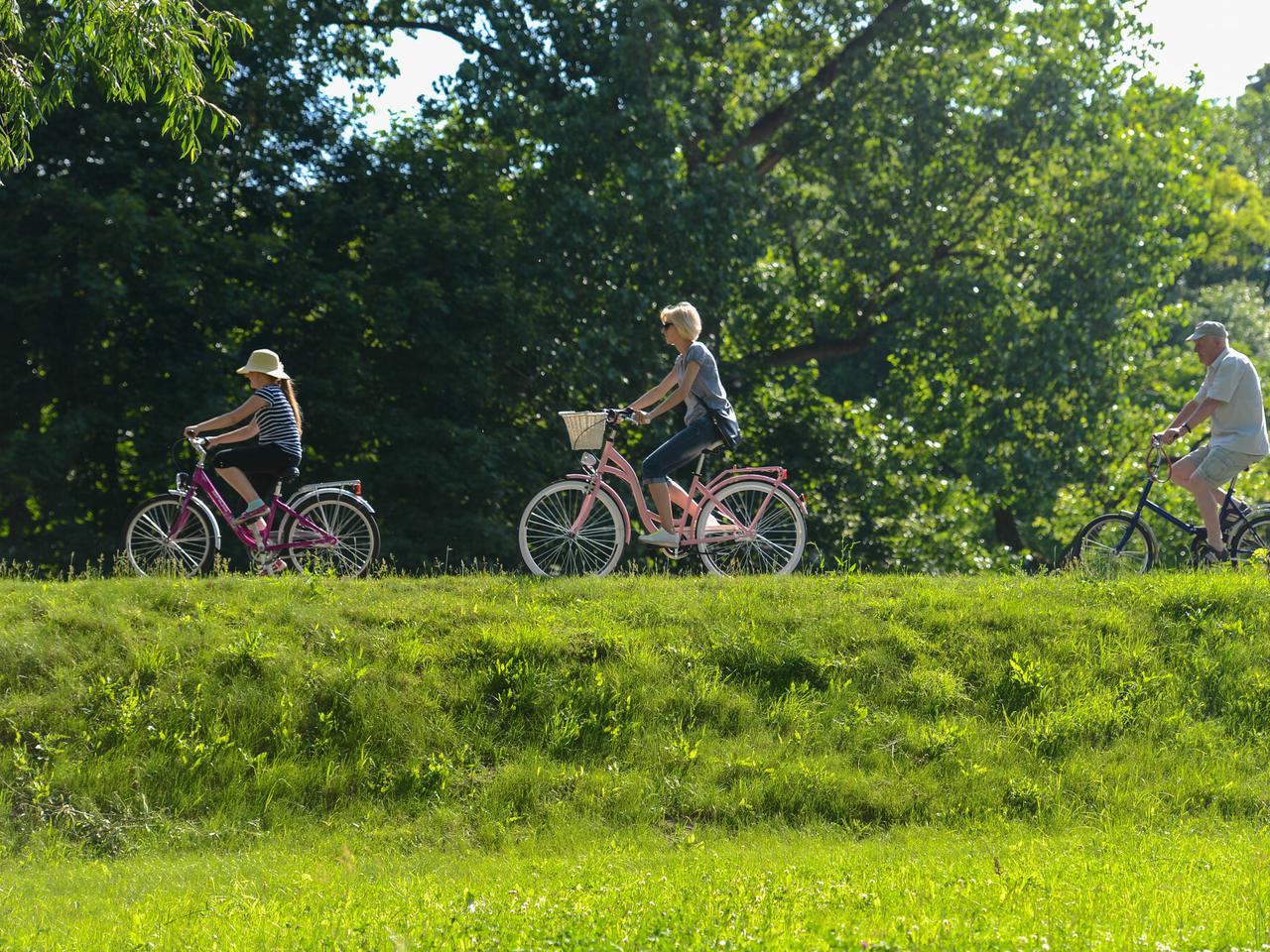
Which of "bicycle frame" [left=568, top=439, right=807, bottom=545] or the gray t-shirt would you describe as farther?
"bicycle frame" [left=568, top=439, right=807, bottom=545]

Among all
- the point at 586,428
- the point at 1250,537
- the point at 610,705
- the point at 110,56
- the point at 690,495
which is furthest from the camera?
the point at 1250,537

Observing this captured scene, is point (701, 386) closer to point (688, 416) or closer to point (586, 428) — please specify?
point (688, 416)

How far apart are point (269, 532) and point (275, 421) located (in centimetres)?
82

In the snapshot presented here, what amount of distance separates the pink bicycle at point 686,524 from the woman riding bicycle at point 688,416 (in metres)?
0.16

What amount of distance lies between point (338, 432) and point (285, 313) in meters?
1.66

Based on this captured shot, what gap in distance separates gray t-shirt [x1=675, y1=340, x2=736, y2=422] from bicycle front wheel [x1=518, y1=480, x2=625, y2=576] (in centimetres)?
100

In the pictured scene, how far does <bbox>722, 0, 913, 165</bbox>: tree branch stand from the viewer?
20953mm

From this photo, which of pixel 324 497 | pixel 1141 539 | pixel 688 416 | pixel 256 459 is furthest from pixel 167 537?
pixel 1141 539

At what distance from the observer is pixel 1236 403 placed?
416 inches

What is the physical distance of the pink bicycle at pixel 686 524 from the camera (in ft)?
33.8

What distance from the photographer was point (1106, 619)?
31.7 ft

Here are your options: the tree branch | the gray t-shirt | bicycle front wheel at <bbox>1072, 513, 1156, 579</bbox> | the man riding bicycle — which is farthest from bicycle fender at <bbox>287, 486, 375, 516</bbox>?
the tree branch

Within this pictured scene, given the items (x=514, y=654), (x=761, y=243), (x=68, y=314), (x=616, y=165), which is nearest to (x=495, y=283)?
(x=616, y=165)

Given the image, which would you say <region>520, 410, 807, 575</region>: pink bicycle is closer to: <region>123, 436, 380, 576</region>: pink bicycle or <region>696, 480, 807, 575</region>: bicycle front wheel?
<region>696, 480, 807, 575</region>: bicycle front wheel
